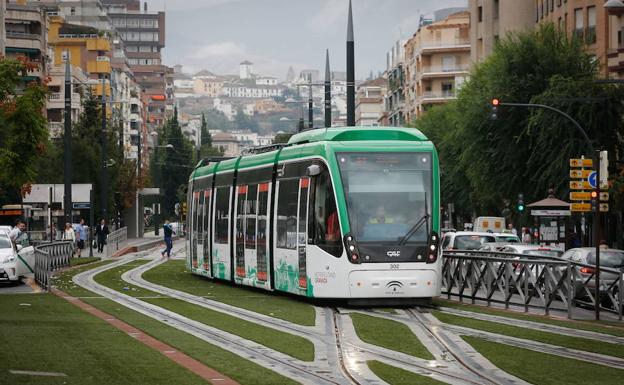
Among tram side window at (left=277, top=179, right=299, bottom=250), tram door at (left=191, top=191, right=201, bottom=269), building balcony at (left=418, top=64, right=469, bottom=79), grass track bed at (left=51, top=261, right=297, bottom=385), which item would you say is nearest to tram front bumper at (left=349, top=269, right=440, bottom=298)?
tram side window at (left=277, top=179, right=299, bottom=250)

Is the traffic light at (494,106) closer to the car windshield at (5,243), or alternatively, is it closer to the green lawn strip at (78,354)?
the car windshield at (5,243)

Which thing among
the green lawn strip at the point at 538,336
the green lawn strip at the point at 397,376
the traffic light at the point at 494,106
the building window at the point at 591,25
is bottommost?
the green lawn strip at the point at 538,336

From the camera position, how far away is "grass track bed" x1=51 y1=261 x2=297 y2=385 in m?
14.0

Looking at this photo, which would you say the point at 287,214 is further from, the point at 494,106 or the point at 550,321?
the point at 494,106

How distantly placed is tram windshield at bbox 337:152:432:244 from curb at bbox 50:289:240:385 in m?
5.22

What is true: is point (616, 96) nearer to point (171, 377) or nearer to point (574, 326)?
point (574, 326)

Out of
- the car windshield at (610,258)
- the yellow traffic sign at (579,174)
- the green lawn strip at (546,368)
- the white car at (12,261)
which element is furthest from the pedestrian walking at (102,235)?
the green lawn strip at (546,368)

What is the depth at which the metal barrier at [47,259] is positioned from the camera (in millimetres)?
32781

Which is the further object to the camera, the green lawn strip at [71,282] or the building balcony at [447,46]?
the building balcony at [447,46]

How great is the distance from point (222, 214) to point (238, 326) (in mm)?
15116

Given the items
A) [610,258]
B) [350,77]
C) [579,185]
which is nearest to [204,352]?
[610,258]

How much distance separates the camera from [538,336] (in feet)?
65.1

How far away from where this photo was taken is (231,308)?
84.3 feet

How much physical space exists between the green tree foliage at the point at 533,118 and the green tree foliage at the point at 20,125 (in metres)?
21.8
